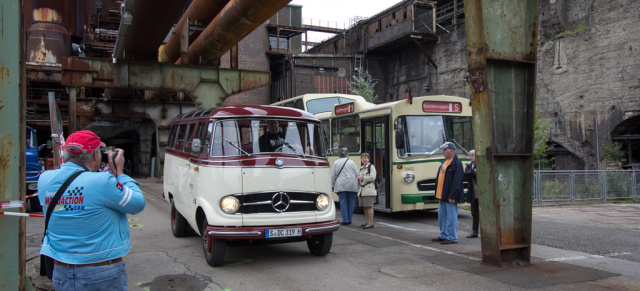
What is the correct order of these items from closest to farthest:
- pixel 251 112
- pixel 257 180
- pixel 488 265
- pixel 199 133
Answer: pixel 257 180 < pixel 488 265 < pixel 251 112 < pixel 199 133

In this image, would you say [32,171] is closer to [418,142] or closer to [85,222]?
[418,142]

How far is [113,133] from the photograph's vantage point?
30.6 m

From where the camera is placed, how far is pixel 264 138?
7289 mm

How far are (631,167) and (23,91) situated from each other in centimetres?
2796

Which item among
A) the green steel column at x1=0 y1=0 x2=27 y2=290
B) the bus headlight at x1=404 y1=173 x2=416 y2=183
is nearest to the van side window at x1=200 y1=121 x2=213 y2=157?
the green steel column at x1=0 y1=0 x2=27 y2=290

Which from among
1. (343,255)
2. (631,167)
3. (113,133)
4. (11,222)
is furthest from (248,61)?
(11,222)

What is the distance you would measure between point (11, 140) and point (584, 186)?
18.9 metres

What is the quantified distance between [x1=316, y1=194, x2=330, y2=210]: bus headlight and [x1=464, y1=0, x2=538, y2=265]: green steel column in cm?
232

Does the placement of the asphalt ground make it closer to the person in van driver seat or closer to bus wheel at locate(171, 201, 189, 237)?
bus wheel at locate(171, 201, 189, 237)

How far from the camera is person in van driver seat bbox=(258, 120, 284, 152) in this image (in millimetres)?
7225

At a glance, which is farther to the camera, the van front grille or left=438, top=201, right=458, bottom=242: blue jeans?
left=438, top=201, right=458, bottom=242: blue jeans

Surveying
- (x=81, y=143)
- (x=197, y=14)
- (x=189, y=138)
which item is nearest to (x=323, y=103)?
(x=197, y=14)

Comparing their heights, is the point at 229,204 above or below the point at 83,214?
below

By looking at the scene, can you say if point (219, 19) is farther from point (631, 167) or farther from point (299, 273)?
point (631, 167)
